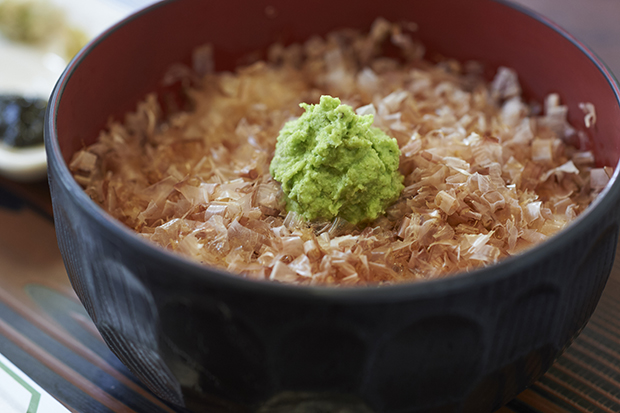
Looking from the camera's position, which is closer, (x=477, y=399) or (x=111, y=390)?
(x=477, y=399)

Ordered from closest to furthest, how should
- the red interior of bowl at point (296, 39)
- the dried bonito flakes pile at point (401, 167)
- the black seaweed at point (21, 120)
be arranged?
1. the dried bonito flakes pile at point (401, 167)
2. the red interior of bowl at point (296, 39)
3. the black seaweed at point (21, 120)

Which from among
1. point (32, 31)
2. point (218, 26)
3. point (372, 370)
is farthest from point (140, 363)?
point (32, 31)

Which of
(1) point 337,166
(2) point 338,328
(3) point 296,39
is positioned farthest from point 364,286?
(3) point 296,39

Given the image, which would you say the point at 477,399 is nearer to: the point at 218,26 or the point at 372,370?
the point at 372,370

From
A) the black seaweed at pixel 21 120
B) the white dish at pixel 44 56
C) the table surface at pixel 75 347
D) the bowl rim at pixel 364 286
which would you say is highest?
the bowl rim at pixel 364 286

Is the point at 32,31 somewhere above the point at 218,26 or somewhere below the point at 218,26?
below

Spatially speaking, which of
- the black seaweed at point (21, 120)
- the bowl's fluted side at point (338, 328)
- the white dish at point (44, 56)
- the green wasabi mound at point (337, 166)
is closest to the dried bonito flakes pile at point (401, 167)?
the green wasabi mound at point (337, 166)

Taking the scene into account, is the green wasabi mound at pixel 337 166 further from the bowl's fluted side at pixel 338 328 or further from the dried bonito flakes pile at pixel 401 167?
the bowl's fluted side at pixel 338 328
